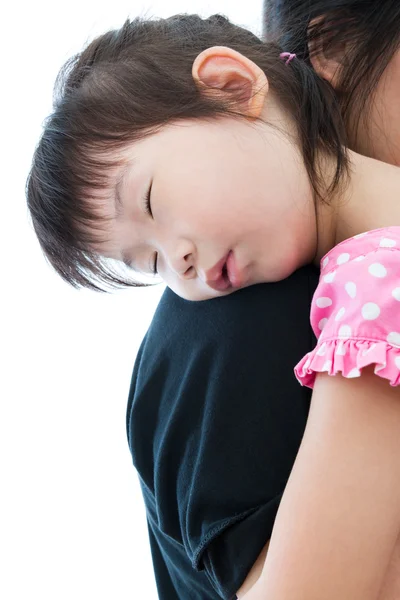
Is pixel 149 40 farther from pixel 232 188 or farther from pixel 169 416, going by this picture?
pixel 169 416

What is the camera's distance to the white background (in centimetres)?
203

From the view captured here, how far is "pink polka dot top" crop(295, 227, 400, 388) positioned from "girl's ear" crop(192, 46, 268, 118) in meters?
0.29

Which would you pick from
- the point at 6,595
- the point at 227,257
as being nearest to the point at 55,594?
the point at 6,595

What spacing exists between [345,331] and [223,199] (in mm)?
268

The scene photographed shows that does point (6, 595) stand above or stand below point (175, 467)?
below

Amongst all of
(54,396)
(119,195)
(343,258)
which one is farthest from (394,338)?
(54,396)

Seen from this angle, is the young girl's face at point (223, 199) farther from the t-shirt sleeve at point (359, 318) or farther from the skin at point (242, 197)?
the t-shirt sleeve at point (359, 318)

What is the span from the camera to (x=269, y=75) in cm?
109

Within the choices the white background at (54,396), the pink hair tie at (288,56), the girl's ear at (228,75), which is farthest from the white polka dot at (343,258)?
the white background at (54,396)

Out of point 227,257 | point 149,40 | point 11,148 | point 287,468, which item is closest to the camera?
point 287,468

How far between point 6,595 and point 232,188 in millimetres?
1500

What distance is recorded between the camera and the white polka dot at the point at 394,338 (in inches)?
30.4

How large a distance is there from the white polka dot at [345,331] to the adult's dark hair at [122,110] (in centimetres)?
27

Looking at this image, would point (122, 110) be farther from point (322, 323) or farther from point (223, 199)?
point (322, 323)
